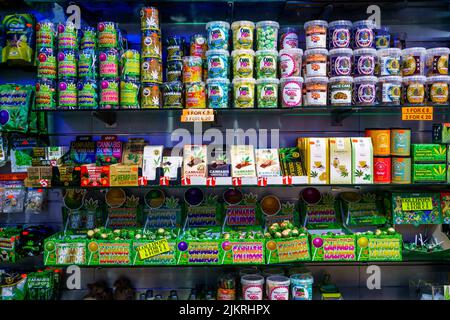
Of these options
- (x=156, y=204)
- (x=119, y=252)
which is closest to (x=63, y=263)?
(x=119, y=252)

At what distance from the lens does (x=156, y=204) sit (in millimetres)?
3016

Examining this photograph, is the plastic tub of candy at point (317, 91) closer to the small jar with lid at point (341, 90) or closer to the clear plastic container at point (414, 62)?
the small jar with lid at point (341, 90)

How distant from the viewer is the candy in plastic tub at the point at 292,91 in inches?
102

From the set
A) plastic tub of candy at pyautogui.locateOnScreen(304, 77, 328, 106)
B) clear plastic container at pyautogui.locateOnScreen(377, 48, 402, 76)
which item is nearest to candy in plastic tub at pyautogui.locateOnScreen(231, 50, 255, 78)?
plastic tub of candy at pyautogui.locateOnScreen(304, 77, 328, 106)

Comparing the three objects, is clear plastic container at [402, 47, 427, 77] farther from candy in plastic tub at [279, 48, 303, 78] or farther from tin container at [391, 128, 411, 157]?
candy in plastic tub at [279, 48, 303, 78]

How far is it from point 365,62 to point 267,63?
0.61 metres

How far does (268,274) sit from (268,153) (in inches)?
31.7

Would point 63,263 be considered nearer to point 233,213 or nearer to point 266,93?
point 233,213

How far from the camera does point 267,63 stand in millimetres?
2611

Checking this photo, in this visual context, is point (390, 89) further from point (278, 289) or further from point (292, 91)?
point (278, 289)

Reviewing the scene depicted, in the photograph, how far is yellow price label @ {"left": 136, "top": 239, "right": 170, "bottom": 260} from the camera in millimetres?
2637

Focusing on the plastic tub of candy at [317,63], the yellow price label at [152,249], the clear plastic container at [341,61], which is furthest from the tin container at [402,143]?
the yellow price label at [152,249]

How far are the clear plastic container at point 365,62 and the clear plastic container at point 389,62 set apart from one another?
61mm

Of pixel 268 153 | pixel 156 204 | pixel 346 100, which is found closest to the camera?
pixel 346 100
